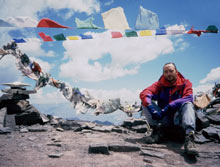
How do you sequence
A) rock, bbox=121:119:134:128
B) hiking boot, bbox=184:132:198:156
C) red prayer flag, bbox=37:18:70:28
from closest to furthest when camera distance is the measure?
hiking boot, bbox=184:132:198:156
red prayer flag, bbox=37:18:70:28
rock, bbox=121:119:134:128

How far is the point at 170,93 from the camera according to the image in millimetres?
3500

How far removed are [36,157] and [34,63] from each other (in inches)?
223

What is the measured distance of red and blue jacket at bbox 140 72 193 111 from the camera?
323 centimetres

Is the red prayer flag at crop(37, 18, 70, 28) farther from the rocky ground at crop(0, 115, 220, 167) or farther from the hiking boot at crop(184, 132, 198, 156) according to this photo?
the hiking boot at crop(184, 132, 198, 156)

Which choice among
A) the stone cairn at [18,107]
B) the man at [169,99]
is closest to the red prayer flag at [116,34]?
the man at [169,99]

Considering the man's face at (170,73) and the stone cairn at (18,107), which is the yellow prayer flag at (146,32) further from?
the stone cairn at (18,107)

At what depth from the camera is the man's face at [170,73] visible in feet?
11.4

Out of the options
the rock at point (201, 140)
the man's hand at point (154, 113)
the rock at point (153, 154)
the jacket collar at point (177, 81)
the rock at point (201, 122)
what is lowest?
the rock at point (153, 154)

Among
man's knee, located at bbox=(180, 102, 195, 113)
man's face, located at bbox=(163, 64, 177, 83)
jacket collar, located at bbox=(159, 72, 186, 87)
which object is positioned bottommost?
man's knee, located at bbox=(180, 102, 195, 113)

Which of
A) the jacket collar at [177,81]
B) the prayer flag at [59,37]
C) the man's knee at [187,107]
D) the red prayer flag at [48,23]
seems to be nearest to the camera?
the man's knee at [187,107]

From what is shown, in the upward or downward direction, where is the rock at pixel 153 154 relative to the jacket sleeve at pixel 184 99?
downward

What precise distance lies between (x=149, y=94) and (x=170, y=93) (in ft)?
1.52

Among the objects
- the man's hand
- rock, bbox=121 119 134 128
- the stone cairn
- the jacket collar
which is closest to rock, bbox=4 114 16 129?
the stone cairn

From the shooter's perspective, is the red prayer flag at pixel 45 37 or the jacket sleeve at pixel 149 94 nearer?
the jacket sleeve at pixel 149 94
